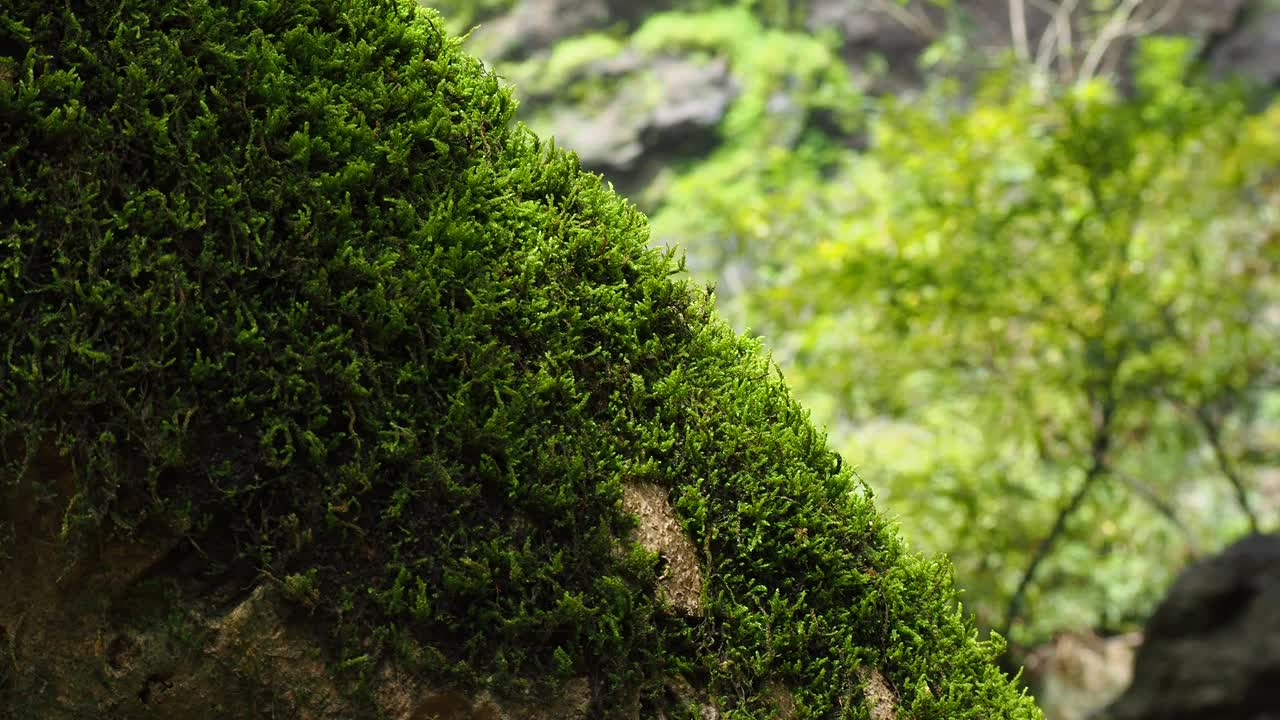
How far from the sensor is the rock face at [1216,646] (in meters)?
5.08

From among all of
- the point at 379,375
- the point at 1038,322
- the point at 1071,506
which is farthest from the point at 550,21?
the point at 379,375

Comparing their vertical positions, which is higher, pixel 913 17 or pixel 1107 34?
pixel 913 17

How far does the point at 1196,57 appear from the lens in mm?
15070

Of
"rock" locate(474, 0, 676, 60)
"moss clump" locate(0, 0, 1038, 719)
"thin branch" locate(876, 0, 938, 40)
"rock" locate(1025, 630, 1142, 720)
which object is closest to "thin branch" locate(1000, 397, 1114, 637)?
"rock" locate(1025, 630, 1142, 720)

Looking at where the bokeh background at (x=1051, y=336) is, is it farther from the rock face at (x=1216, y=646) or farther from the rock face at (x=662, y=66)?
the rock face at (x=662, y=66)

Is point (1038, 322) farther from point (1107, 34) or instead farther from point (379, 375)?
point (1107, 34)

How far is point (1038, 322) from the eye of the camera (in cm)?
605

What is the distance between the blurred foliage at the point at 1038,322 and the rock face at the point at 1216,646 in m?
0.72

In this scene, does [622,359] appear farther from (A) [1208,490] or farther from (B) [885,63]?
(B) [885,63]

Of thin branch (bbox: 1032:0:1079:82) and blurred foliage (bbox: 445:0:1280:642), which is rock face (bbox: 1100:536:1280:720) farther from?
thin branch (bbox: 1032:0:1079:82)

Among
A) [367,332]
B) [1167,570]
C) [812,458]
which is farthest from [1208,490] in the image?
[367,332]

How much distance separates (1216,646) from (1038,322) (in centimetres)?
196

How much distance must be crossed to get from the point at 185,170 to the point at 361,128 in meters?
0.23

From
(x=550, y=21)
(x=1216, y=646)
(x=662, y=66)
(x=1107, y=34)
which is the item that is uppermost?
(x=662, y=66)
